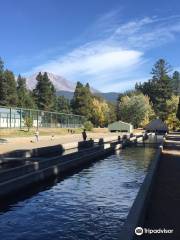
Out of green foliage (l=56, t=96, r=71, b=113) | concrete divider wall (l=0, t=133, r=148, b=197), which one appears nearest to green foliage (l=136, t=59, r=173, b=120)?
green foliage (l=56, t=96, r=71, b=113)

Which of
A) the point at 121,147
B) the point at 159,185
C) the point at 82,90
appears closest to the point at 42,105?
the point at 82,90

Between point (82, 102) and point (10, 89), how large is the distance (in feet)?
91.3

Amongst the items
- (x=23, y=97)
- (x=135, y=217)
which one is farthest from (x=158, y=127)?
(x=135, y=217)

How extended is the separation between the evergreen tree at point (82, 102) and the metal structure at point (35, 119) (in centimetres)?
1009

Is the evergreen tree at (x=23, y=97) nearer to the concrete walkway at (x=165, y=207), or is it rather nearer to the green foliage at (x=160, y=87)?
the green foliage at (x=160, y=87)

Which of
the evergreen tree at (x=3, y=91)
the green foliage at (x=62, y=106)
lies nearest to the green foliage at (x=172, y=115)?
the green foliage at (x=62, y=106)

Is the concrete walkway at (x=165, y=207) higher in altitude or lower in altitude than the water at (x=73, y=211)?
higher

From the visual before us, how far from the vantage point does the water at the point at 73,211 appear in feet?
37.9

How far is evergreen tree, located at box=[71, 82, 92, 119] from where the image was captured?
130250mm

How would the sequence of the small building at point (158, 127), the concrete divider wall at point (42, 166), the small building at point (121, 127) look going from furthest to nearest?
the small building at point (121, 127), the small building at point (158, 127), the concrete divider wall at point (42, 166)

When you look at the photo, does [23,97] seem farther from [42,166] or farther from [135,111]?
[42,166]

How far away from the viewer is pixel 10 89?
109062 millimetres

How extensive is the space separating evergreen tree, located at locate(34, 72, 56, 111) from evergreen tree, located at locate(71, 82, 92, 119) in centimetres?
699

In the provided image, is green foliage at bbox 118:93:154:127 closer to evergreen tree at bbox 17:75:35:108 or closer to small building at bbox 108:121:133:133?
small building at bbox 108:121:133:133
